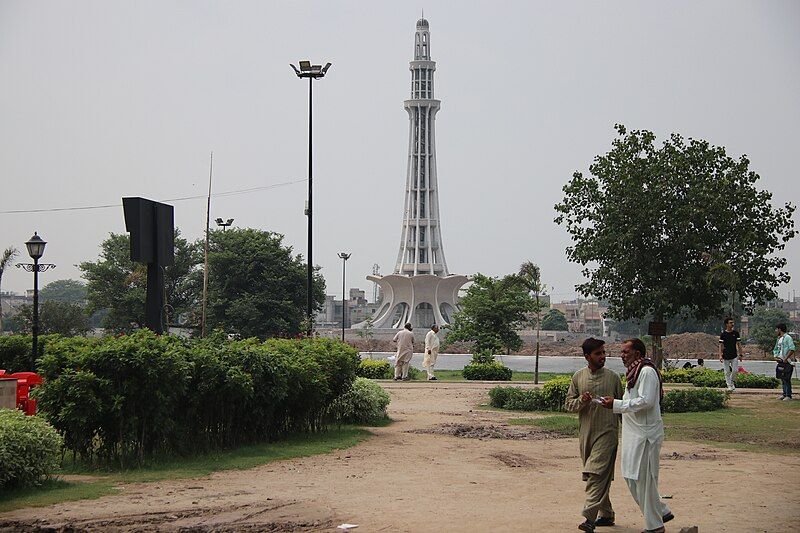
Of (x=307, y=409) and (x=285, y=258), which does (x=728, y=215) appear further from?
(x=285, y=258)

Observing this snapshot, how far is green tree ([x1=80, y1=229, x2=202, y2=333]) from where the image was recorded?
180 ft

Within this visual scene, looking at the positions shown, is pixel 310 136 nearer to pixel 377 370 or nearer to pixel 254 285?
pixel 377 370

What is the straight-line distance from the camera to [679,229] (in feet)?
77.3

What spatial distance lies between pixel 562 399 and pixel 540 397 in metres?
0.44

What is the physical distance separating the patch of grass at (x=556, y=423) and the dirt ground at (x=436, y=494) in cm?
103

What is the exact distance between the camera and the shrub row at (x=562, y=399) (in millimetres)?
18047

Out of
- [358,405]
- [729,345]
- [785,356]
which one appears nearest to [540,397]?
[358,405]

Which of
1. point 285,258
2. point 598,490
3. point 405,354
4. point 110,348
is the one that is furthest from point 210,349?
point 285,258

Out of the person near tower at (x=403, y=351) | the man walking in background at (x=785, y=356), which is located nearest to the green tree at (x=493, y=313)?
the person near tower at (x=403, y=351)

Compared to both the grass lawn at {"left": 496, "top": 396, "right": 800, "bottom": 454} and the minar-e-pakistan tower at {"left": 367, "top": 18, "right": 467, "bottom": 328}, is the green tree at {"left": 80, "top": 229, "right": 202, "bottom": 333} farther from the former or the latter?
the grass lawn at {"left": 496, "top": 396, "right": 800, "bottom": 454}

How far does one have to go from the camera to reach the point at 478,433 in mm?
14805

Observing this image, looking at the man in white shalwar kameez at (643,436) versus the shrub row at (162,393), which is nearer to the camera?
the man in white shalwar kameez at (643,436)

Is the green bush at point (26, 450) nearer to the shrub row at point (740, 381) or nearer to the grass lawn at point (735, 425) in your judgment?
the grass lawn at point (735, 425)

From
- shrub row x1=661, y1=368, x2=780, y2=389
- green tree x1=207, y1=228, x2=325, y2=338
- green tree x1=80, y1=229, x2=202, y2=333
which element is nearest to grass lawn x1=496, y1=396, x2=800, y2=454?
shrub row x1=661, y1=368, x2=780, y2=389
